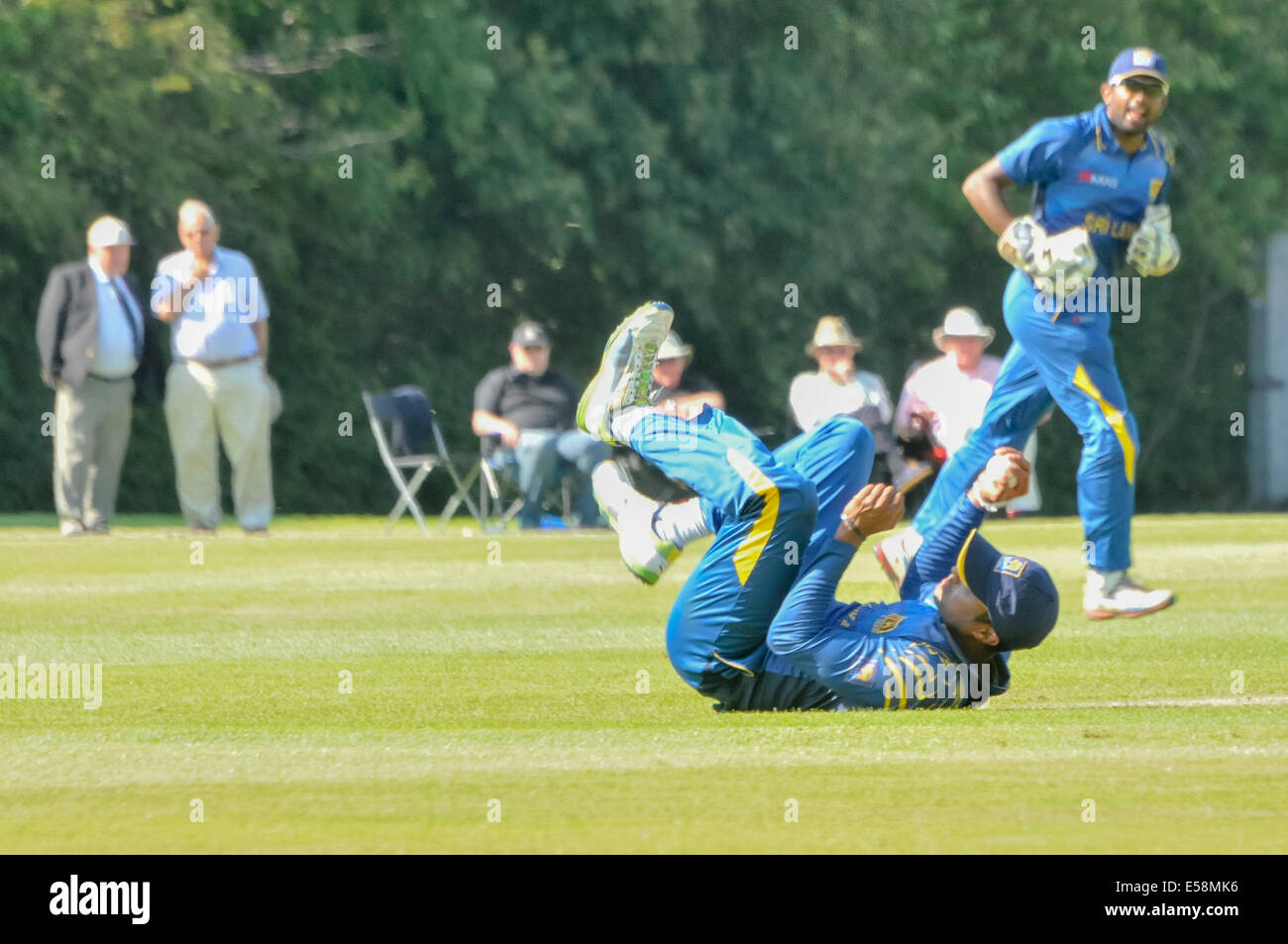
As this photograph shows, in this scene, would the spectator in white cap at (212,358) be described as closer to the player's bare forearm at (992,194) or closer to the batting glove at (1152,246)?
the player's bare forearm at (992,194)

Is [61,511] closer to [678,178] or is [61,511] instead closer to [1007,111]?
[678,178]

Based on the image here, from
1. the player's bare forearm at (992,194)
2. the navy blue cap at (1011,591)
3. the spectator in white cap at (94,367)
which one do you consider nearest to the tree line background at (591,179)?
the spectator in white cap at (94,367)

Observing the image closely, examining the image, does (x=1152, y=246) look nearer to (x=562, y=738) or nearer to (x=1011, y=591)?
(x=1011, y=591)

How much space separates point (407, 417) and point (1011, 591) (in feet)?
49.1

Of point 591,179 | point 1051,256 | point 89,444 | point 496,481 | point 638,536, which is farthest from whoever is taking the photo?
point 591,179

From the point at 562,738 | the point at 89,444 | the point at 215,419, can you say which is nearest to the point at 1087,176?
the point at 562,738

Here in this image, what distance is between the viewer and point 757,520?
8.37 metres

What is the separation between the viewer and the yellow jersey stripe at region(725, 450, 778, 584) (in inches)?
328

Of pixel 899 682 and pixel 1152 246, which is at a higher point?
pixel 1152 246

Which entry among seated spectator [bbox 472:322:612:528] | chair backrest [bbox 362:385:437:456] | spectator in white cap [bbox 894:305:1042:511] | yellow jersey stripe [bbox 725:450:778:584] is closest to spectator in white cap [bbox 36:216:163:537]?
seated spectator [bbox 472:322:612:528]

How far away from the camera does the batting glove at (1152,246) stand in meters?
11.2

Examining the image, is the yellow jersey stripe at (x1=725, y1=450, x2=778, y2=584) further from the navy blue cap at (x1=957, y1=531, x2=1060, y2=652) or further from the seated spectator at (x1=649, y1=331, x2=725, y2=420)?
the seated spectator at (x1=649, y1=331, x2=725, y2=420)

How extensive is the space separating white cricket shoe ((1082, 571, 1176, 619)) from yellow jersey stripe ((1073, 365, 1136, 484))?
0.48 meters
